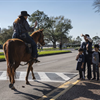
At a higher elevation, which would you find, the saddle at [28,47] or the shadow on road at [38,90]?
the saddle at [28,47]

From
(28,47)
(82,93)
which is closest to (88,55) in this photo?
(82,93)

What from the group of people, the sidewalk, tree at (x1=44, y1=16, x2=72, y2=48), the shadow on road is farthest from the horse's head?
tree at (x1=44, y1=16, x2=72, y2=48)

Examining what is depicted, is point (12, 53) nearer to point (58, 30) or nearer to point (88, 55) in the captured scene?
point (88, 55)

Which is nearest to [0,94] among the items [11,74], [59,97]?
[11,74]

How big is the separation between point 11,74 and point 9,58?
0.55m

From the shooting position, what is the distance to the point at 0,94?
15.2 feet

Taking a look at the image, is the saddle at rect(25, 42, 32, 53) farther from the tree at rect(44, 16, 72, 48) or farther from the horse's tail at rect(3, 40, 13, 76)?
the tree at rect(44, 16, 72, 48)

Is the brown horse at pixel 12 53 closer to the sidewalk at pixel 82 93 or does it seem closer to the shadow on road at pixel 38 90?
the shadow on road at pixel 38 90

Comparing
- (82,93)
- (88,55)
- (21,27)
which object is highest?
(21,27)

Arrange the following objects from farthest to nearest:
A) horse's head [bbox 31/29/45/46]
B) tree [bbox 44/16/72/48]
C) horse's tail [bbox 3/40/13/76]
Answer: tree [bbox 44/16/72/48] < horse's head [bbox 31/29/45/46] < horse's tail [bbox 3/40/13/76]

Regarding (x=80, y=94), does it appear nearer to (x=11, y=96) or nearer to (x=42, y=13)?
(x=11, y=96)

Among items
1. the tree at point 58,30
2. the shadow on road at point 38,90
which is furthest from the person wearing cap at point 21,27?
the tree at point 58,30

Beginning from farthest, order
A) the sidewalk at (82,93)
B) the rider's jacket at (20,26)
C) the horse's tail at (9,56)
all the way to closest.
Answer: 1. the rider's jacket at (20,26)
2. the horse's tail at (9,56)
3. the sidewalk at (82,93)

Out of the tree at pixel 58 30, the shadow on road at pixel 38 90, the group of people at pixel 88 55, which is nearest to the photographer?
the shadow on road at pixel 38 90
